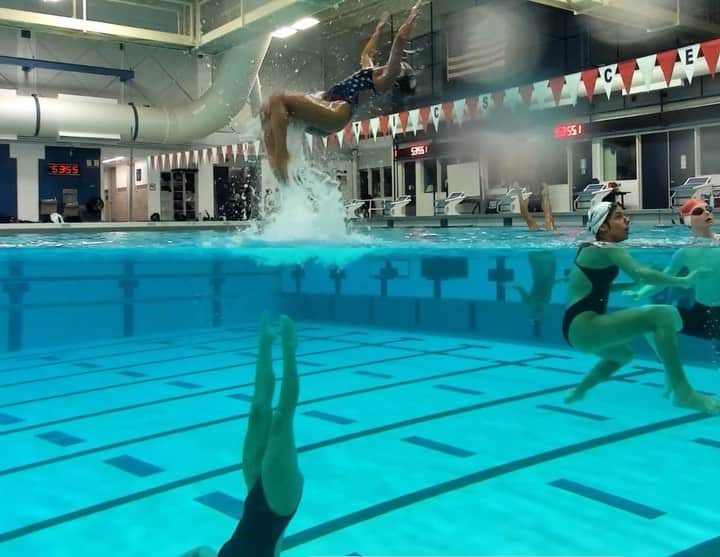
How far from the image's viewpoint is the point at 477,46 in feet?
70.1

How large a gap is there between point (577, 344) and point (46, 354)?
7.99 m

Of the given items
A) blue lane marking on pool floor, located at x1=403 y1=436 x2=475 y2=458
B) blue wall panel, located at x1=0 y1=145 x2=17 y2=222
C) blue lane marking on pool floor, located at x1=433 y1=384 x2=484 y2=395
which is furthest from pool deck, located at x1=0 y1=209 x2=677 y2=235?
blue lane marking on pool floor, located at x1=403 y1=436 x2=475 y2=458

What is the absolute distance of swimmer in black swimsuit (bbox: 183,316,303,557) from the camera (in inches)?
52.2

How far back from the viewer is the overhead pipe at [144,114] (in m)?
14.1

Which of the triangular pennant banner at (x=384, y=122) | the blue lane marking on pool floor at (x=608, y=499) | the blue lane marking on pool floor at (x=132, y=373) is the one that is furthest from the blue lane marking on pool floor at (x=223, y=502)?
the triangular pennant banner at (x=384, y=122)

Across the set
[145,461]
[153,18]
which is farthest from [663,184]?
[145,461]

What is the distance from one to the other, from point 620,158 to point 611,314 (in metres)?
16.9

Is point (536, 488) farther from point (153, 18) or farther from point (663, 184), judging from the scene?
point (663, 184)

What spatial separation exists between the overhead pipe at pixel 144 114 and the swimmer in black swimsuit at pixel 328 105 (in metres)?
6.32

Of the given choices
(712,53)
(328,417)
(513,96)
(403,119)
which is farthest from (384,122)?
(328,417)

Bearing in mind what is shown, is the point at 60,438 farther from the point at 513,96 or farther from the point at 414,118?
the point at 414,118

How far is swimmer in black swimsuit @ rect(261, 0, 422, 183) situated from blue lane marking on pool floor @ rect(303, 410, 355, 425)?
3.36 meters

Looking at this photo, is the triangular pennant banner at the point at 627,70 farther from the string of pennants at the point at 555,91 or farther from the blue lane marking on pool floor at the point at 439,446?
the blue lane marking on pool floor at the point at 439,446

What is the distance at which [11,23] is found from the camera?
39.7ft
